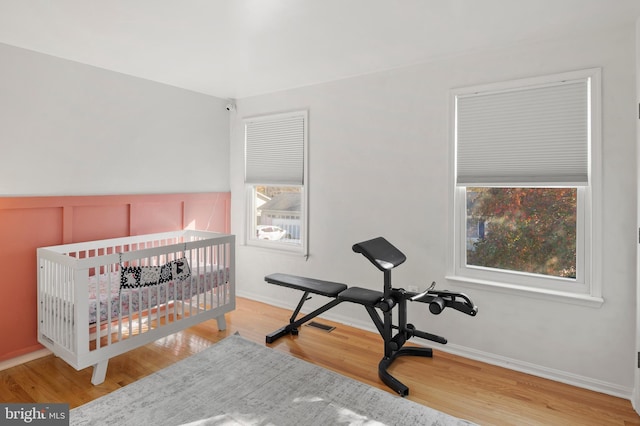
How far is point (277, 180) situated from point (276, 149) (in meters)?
0.33

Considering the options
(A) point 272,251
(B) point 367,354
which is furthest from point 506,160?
(A) point 272,251

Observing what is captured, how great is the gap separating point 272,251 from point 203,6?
2.51 m

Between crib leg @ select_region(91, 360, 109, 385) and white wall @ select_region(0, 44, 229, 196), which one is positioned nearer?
crib leg @ select_region(91, 360, 109, 385)

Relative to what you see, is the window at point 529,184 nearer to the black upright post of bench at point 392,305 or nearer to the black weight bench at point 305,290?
the black upright post of bench at point 392,305

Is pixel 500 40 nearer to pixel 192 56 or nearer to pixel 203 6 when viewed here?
pixel 203 6

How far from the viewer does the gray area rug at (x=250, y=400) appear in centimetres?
208

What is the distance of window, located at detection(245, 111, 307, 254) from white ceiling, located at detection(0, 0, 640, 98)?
80cm

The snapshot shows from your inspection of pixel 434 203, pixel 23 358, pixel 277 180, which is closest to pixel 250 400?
pixel 23 358

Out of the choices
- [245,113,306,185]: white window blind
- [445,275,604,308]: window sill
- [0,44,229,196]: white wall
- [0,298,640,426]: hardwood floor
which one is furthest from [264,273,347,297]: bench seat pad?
[0,44,229,196]: white wall

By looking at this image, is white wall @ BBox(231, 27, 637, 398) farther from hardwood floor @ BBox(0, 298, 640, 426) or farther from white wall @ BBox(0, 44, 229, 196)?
white wall @ BBox(0, 44, 229, 196)

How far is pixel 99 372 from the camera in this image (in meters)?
2.44

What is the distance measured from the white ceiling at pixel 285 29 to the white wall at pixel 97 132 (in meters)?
0.18

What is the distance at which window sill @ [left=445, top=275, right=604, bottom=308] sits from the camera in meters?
2.43

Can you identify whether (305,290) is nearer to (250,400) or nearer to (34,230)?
(250,400)
